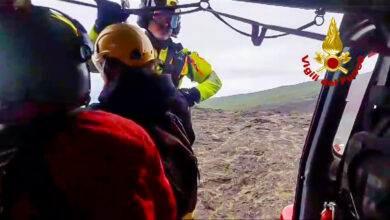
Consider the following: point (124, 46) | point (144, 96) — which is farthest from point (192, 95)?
point (144, 96)

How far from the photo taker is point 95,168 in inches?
59.0

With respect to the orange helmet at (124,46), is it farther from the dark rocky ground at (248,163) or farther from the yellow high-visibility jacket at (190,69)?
the dark rocky ground at (248,163)

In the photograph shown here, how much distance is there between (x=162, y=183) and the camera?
6.26 ft

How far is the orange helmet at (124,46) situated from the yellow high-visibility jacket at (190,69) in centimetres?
214

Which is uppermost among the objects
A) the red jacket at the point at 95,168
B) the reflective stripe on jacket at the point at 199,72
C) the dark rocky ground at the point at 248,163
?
the red jacket at the point at 95,168

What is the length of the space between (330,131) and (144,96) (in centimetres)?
128

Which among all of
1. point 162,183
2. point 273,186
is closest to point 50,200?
point 162,183

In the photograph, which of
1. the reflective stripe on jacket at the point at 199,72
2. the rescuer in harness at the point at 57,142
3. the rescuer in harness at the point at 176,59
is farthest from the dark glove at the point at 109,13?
the reflective stripe on jacket at the point at 199,72

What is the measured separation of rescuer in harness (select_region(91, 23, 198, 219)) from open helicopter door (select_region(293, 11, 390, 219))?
0.78 m

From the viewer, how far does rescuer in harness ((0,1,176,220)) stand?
4.90 ft

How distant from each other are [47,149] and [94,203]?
28cm

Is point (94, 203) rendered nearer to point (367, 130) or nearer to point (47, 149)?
point (47, 149)

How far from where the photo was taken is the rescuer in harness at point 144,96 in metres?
2.11

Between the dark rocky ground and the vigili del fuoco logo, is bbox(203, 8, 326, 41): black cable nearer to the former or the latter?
the vigili del fuoco logo
